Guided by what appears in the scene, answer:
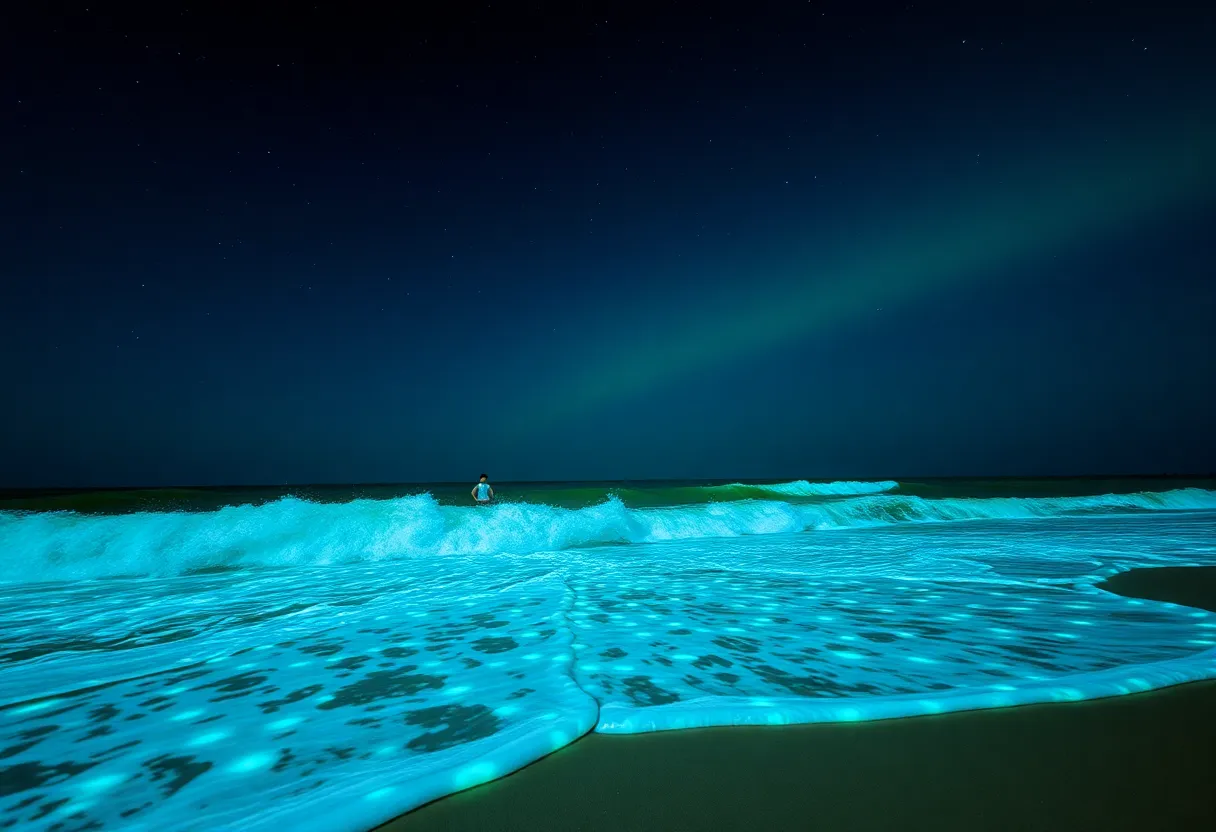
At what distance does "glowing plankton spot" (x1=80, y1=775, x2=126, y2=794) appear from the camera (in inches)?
78.2

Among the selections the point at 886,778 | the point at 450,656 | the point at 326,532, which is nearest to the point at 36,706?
the point at 450,656

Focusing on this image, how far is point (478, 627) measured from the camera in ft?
14.0

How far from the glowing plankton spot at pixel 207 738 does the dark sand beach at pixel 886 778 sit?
1166mm

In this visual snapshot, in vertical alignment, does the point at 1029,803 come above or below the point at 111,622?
above

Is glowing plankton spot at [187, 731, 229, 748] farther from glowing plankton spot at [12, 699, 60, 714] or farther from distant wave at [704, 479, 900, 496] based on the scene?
distant wave at [704, 479, 900, 496]

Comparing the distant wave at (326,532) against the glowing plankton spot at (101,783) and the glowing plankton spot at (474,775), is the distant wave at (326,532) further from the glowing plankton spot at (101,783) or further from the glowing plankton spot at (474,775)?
the glowing plankton spot at (474,775)

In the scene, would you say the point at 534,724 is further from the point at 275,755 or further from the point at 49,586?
the point at 49,586

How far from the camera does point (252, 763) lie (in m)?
2.14

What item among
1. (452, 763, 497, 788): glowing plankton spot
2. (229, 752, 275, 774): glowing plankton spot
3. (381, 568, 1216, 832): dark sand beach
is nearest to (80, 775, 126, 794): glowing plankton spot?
(229, 752, 275, 774): glowing plankton spot

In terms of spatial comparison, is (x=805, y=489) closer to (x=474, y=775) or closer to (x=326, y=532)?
(x=326, y=532)

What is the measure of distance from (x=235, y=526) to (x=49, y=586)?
2496 millimetres

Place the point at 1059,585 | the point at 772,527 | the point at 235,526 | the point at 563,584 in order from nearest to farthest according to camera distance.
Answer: the point at 1059,585 < the point at 563,584 < the point at 235,526 < the point at 772,527

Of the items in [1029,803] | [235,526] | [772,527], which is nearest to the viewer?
[1029,803]

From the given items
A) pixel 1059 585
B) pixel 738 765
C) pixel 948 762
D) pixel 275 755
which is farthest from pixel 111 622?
pixel 1059 585
